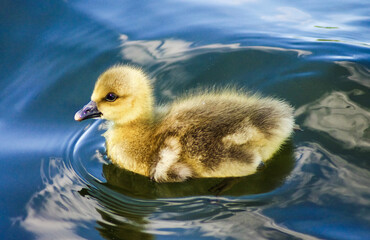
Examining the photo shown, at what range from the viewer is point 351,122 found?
322 centimetres

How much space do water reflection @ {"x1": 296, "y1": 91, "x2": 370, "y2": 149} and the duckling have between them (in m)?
0.31

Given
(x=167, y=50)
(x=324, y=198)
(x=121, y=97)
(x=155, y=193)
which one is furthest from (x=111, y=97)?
(x=324, y=198)

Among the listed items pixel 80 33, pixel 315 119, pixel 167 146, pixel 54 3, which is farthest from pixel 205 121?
pixel 54 3

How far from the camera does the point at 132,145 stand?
3.17 meters

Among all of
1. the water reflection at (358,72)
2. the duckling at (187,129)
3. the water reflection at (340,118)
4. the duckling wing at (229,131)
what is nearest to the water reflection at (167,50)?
the water reflection at (358,72)

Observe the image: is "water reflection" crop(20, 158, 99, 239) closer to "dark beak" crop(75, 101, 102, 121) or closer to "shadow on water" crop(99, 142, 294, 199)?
"shadow on water" crop(99, 142, 294, 199)

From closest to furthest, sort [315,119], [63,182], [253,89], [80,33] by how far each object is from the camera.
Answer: [63,182]
[315,119]
[253,89]
[80,33]

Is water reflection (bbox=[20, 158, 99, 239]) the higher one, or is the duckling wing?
the duckling wing

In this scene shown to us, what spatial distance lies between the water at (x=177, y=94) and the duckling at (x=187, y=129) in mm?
97

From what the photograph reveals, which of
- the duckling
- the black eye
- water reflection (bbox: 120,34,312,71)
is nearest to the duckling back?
the duckling

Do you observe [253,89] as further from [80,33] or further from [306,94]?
[80,33]

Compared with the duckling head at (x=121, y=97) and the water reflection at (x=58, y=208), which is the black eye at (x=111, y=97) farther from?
the water reflection at (x=58, y=208)

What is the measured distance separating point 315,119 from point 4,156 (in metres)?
1.97

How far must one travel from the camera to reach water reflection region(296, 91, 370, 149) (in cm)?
312
